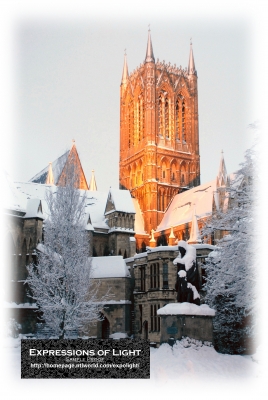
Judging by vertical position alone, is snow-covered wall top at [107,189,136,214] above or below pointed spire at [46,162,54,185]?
below

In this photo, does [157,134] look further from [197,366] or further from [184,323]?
[197,366]

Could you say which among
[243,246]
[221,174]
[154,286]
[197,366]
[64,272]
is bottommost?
[197,366]

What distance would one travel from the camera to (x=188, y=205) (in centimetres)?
6812

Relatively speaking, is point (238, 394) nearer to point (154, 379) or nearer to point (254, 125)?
point (154, 379)

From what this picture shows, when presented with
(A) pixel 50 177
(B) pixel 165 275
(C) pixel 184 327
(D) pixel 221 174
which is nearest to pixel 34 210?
(B) pixel 165 275

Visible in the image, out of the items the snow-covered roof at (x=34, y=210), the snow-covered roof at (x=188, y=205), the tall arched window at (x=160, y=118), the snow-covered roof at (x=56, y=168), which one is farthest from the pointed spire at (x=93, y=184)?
the snow-covered roof at (x=34, y=210)

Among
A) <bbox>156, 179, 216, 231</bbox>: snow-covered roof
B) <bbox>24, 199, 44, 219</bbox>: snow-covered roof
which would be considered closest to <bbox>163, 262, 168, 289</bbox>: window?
<bbox>24, 199, 44, 219</bbox>: snow-covered roof

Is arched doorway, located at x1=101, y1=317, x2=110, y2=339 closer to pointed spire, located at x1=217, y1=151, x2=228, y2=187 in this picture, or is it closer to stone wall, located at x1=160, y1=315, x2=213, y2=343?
pointed spire, located at x1=217, y1=151, x2=228, y2=187

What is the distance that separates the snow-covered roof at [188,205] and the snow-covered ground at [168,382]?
1732 inches

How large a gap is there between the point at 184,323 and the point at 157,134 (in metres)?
55.4

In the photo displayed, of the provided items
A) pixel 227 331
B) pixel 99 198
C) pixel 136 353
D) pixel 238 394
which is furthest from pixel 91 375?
pixel 99 198

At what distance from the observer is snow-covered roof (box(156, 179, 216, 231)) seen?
213 feet

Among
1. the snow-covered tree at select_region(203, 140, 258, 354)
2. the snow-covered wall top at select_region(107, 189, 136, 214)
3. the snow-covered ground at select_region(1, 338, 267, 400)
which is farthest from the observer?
the snow-covered wall top at select_region(107, 189, 136, 214)

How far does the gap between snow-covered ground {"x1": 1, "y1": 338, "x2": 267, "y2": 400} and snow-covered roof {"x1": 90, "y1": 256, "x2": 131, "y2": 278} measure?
25265mm
